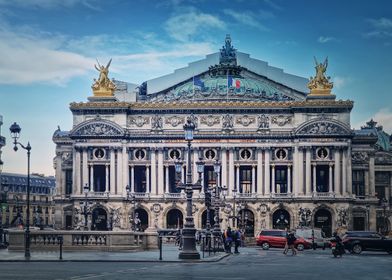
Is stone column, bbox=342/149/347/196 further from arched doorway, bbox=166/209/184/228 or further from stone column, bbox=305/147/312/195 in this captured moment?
arched doorway, bbox=166/209/184/228

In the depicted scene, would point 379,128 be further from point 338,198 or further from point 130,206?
point 130,206

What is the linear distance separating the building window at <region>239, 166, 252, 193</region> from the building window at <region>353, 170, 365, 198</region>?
16.1 m

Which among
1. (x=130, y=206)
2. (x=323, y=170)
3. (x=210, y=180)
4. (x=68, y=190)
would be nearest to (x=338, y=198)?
(x=323, y=170)

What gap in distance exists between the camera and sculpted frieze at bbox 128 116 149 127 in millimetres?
120250

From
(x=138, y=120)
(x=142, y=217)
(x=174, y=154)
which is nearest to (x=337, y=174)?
(x=174, y=154)

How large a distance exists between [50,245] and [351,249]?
25.9 metres

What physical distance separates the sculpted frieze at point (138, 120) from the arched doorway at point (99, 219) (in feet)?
44.7

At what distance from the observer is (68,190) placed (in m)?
125

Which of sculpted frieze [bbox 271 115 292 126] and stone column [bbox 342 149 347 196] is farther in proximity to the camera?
sculpted frieze [bbox 271 115 292 126]

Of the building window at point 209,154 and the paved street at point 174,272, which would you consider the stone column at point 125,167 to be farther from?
the paved street at point 174,272

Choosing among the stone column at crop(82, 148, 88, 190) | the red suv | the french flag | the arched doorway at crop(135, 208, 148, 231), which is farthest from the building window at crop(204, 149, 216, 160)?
the red suv

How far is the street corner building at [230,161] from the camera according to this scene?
4572 inches

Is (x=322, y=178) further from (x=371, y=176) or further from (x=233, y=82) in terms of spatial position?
(x=233, y=82)

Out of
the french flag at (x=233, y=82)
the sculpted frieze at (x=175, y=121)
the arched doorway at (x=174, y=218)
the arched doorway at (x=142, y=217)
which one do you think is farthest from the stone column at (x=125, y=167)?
the french flag at (x=233, y=82)
